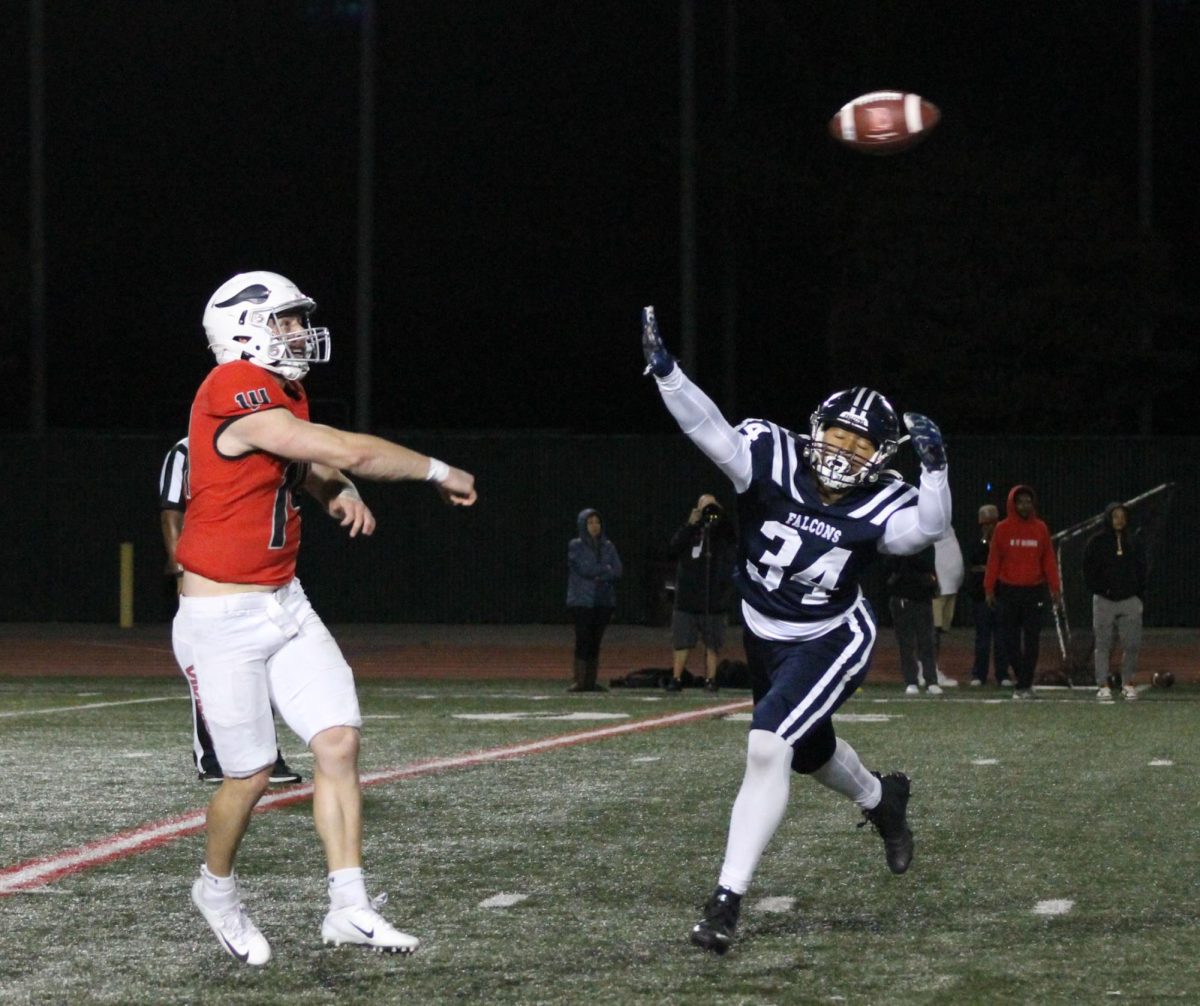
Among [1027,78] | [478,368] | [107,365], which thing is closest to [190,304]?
[107,365]

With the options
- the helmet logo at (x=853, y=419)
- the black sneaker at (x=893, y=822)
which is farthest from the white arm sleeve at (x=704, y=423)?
the black sneaker at (x=893, y=822)

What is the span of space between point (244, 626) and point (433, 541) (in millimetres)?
21253

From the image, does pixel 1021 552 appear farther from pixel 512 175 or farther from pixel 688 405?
pixel 512 175

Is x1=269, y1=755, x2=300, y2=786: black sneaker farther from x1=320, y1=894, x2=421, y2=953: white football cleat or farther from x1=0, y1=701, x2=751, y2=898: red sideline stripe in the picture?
x1=320, y1=894, x2=421, y2=953: white football cleat

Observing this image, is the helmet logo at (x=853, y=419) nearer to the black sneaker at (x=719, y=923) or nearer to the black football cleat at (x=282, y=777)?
the black sneaker at (x=719, y=923)

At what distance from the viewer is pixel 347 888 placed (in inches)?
230

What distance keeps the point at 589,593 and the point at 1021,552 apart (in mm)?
3738

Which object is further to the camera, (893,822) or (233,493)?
(893,822)

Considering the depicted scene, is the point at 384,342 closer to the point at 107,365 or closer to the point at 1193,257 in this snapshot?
the point at 107,365

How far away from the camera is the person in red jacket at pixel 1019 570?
17375 millimetres

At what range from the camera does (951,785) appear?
1012 cm

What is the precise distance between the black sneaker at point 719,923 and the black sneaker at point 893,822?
1.23 m

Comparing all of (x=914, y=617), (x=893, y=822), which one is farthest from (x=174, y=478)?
(x=914, y=617)

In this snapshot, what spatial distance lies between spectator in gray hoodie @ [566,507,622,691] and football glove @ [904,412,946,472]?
438 inches
